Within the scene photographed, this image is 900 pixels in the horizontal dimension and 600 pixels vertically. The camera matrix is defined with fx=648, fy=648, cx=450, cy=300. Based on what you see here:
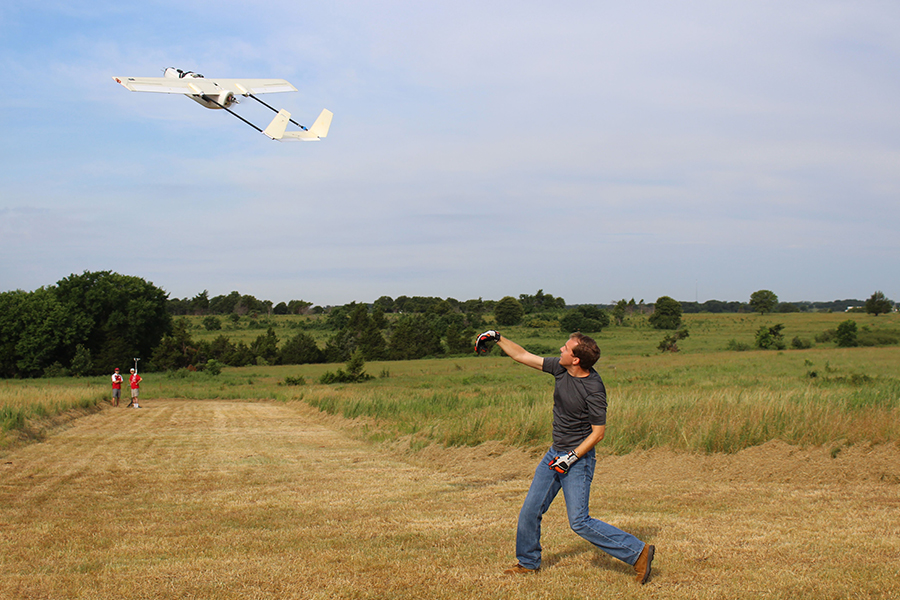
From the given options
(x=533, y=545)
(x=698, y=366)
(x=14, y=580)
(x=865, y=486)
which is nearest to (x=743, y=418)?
(x=865, y=486)

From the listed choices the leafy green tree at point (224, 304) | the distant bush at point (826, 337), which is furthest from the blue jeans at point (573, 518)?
the leafy green tree at point (224, 304)

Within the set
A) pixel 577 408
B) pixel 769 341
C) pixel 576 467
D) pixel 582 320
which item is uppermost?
pixel 582 320

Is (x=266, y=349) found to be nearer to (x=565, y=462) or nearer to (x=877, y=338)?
(x=877, y=338)

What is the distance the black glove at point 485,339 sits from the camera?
5.80m

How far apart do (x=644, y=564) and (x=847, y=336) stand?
84.0 meters

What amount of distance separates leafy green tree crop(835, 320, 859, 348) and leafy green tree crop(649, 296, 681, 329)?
32.2 m

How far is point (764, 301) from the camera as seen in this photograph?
157625mm

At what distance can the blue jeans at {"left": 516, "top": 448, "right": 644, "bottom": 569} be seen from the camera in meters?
A: 5.14

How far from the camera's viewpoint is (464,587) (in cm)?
518

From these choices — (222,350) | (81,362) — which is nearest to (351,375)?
(81,362)

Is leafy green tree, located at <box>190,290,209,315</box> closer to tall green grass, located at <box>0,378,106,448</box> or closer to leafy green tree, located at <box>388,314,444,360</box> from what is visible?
leafy green tree, located at <box>388,314,444,360</box>

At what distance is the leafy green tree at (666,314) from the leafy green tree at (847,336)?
106 ft

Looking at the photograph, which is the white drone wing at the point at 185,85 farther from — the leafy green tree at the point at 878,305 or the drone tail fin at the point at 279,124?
the leafy green tree at the point at 878,305

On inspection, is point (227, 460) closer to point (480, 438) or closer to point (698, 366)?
point (480, 438)
